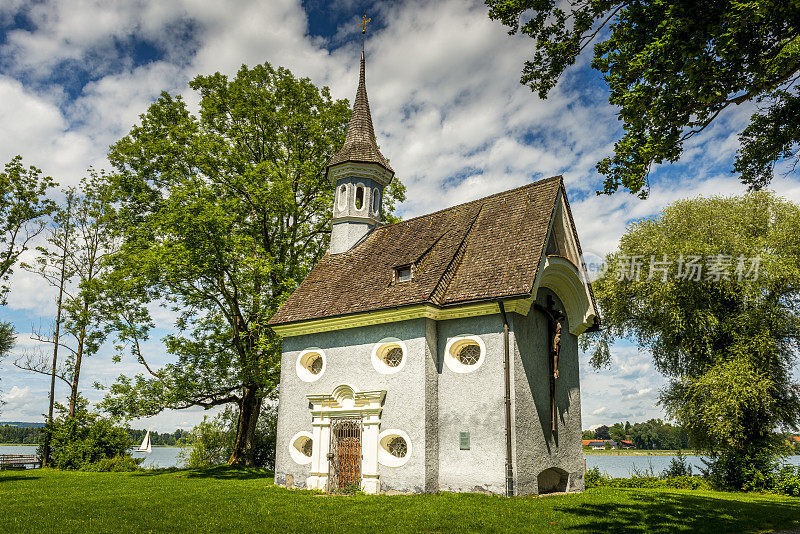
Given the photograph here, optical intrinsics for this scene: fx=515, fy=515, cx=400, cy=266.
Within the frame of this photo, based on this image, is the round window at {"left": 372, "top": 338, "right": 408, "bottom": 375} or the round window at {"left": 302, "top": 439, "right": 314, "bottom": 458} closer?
the round window at {"left": 372, "top": 338, "right": 408, "bottom": 375}

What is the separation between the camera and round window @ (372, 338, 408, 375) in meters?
15.4

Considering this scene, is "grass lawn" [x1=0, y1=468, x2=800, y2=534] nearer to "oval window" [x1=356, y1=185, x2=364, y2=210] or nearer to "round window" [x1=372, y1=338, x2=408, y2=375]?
"round window" [x1=372, y1=338, x2=408, y2=375]

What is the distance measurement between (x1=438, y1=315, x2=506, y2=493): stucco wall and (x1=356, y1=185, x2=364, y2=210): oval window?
9187 millimetres

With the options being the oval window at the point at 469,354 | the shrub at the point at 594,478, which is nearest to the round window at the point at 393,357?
the oval window at the point at 469,354

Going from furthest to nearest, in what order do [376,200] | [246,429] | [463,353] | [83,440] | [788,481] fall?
[83,440] < [246,429] < [376,200] < [788,481] < [463,353]

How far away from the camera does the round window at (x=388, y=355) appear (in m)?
15.4

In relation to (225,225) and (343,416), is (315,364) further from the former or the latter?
(225,225)

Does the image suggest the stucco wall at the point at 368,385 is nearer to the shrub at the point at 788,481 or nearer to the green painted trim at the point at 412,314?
the green painted trim at the point at 412,314

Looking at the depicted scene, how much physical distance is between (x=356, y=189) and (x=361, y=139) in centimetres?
245

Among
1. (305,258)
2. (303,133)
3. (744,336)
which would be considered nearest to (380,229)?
(305,258)

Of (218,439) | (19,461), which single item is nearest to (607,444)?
(218,439)

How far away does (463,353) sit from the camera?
15.1m

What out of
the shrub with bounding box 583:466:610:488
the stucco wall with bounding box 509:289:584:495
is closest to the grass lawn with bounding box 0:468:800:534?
the stucco wall with bounding box 509:289:584:495

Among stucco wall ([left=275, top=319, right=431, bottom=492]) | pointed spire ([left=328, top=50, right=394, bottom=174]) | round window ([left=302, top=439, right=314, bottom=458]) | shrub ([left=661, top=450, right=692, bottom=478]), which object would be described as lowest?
shrub ([left=661, top=450, right=692, bottom=478])
